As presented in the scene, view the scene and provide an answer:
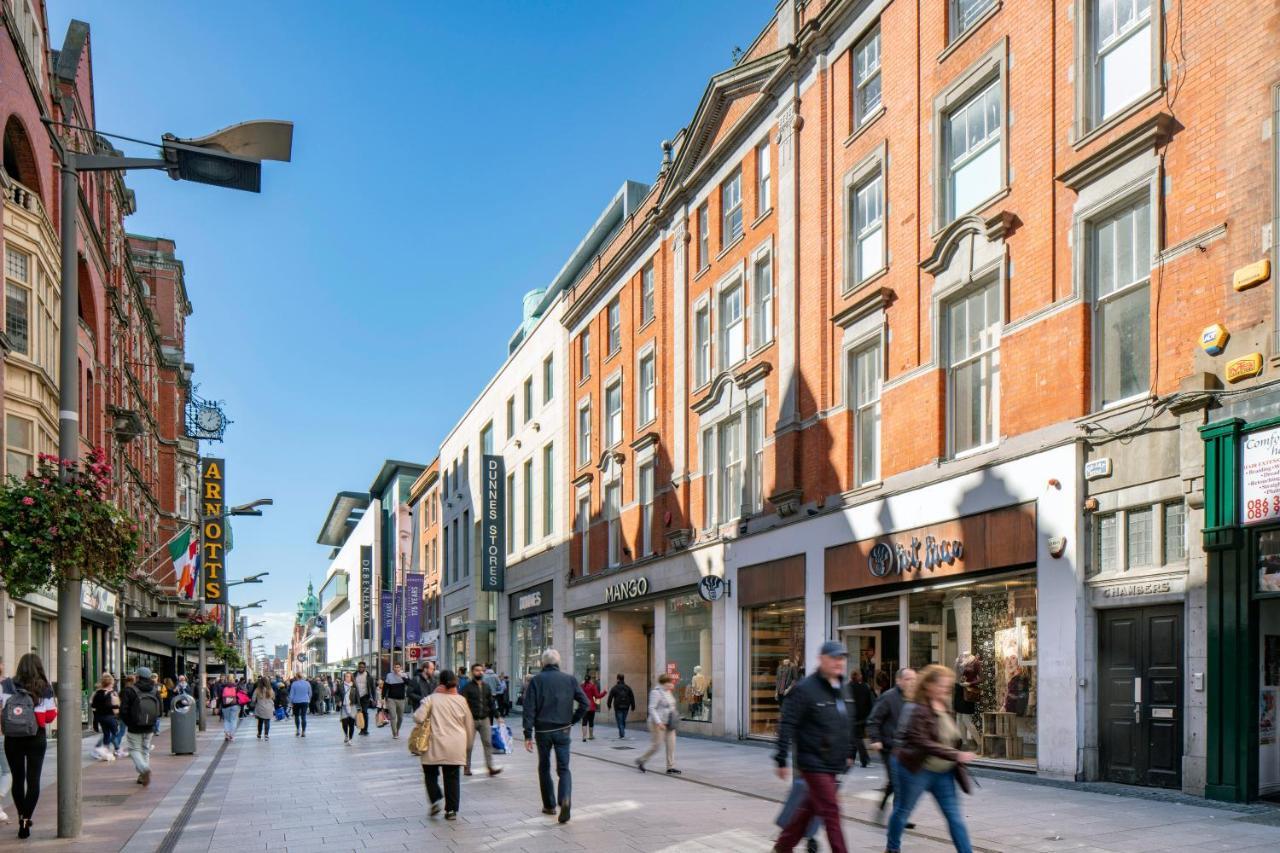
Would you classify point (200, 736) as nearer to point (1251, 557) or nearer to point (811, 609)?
point (811, 609)

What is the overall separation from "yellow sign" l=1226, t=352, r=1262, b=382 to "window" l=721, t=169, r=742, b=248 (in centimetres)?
1493

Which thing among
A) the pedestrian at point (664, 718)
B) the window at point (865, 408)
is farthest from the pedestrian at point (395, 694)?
the window at point (865, 408)

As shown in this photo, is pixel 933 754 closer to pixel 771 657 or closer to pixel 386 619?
pixel 771 657

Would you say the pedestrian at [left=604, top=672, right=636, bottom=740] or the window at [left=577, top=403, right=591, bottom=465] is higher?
the window at [left=577, top=403, right=591, bottom=465]

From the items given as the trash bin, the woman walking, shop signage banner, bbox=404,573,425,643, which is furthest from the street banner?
the trash bin

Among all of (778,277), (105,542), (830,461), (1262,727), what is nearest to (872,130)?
(778,277)

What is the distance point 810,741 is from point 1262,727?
6.58 m

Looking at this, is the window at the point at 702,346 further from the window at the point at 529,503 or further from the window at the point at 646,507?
the window at the point at 529,503

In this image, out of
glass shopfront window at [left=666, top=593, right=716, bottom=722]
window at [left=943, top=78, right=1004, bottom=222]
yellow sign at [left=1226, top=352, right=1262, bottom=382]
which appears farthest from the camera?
glass shopfront window at [left=666, top=593, right=716, bottom=722]

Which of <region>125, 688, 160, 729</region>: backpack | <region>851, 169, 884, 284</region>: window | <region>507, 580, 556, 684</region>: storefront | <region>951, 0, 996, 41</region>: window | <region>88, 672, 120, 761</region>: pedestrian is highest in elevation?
<region>951, 0, 996, 41</region>: window

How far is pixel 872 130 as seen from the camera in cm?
2067

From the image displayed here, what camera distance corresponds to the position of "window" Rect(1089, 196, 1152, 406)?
46.2 ft

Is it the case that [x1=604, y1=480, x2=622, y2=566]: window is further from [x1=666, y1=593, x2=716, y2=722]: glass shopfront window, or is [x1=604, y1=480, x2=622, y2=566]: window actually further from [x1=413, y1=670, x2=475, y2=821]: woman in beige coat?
[x1=413, y1=670, x2=475, y2=821]: woman in beige coat

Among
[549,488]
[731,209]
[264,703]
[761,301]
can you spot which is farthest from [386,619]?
[761,301]
